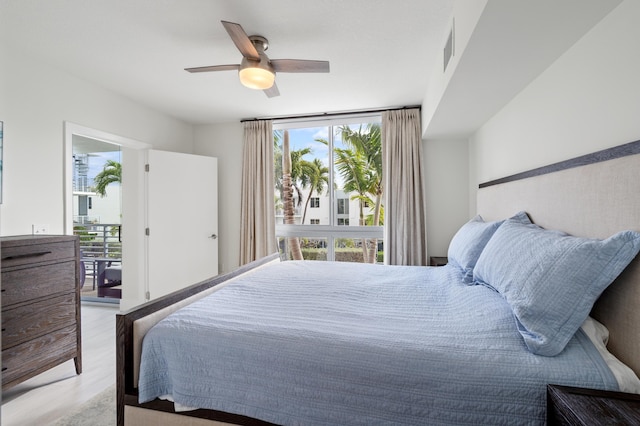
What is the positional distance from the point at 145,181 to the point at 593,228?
155 inches

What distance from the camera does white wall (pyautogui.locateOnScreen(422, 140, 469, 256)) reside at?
381 cm

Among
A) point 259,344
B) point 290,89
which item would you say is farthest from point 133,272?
point 259,344

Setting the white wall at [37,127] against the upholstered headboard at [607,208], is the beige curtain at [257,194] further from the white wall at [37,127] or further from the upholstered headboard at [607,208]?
the upholstered headboard at [607,208]

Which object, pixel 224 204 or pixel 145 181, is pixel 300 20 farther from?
pixel 224 204

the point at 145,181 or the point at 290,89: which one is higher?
the point at 290,89

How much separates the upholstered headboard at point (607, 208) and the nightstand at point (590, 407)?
0.24m

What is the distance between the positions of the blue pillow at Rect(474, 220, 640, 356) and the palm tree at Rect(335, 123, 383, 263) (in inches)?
107

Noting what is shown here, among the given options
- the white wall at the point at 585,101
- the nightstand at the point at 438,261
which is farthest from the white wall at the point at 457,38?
the nightstand at the point at 438,261

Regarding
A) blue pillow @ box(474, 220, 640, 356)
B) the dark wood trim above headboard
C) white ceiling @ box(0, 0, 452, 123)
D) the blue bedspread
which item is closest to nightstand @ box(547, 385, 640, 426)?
the blue bedspread

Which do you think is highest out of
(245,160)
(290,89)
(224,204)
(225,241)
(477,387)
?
(290,89)

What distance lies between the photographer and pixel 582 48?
159cm

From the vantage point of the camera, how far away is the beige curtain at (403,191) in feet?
12.4

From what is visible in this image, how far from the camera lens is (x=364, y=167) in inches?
163

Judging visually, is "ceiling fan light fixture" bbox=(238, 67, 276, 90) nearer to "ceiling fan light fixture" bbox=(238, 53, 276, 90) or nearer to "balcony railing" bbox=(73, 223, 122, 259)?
"ceiling fan light fixture" bbox=(238, 53, 276, 90)
